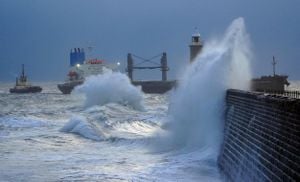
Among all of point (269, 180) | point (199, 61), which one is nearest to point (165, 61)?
point (199, 61)

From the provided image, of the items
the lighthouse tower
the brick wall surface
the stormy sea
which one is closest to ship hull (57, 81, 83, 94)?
the lighthouse tower

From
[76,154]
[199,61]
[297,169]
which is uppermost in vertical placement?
[199,61]

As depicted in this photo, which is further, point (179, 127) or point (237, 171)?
point (179, 127)

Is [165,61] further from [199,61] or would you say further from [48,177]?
[48,177]

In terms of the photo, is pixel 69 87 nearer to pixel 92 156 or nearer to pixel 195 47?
pixel 195 47

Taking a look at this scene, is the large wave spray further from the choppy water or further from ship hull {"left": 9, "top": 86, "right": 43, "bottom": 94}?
ship hull {"left": 9, "top": 86, "right": 43, "bottom": 94}

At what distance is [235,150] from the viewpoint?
11320mm

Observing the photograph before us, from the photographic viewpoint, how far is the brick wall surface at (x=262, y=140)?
724 centimetres

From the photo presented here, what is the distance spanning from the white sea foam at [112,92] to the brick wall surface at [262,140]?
84.2ft

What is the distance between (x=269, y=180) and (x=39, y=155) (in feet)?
30.1

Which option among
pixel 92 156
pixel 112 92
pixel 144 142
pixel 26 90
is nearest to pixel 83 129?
pixel 144 142

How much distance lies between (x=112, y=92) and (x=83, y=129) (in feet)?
61.6

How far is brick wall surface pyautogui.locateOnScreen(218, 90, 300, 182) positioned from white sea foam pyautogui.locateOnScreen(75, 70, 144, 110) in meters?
25.7

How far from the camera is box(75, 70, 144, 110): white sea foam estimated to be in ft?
129
